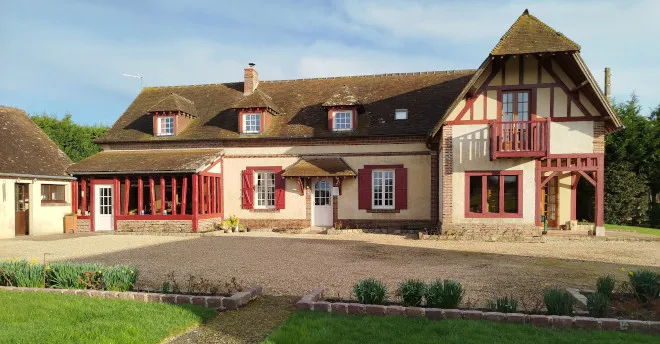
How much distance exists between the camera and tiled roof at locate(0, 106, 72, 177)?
17.5 meters

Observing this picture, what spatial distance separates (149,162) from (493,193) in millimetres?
13843

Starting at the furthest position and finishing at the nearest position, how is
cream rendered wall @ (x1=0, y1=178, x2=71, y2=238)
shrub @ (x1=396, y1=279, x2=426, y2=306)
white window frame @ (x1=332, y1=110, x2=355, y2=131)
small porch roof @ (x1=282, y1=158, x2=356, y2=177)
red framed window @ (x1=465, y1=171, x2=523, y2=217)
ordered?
white window frame @ (x1=332, y1=110, x2=355, y2=131), small porch roof @ (x1=282, y1=158, x2=356, y2=177), cream rendered wall @ (x1=0, y1=178, x2=71, y2=238), red framed window @ (x1=465, y1=171, x2=523, y2=217), shrub @ (x1=396, y1=279, x2=426, y2=306)

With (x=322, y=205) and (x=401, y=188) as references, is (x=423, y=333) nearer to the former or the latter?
(x=401, y=188)

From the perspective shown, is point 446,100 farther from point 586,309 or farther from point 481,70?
point 586,309

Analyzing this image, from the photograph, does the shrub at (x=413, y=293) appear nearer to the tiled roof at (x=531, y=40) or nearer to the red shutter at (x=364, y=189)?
the tiled roof at (x=531, y=40)

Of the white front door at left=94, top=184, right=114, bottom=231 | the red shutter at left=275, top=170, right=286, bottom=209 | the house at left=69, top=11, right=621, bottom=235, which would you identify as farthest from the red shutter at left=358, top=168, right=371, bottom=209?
the white front door at left=94, top=184, right=114, bottom=231

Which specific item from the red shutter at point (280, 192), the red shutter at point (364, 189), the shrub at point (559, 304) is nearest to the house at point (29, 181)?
the red shutter at point (280, 192)

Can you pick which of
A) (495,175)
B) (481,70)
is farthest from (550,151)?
(481,70)

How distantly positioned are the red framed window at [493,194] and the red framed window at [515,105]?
6.28 feet

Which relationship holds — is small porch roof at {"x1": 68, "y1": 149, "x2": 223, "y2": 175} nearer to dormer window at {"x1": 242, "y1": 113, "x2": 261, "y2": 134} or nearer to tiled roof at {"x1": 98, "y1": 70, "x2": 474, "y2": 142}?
tiled roof at {"x1": 98, "y1": 70, "x2": 474, "y2": 142}

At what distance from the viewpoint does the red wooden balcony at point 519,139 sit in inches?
Result: 547

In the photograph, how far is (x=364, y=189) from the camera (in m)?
18.1

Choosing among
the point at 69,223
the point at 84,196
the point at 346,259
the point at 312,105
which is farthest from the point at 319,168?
the point at 69,223

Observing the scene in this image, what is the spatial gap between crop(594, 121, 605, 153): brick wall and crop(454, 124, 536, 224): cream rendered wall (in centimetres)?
212
